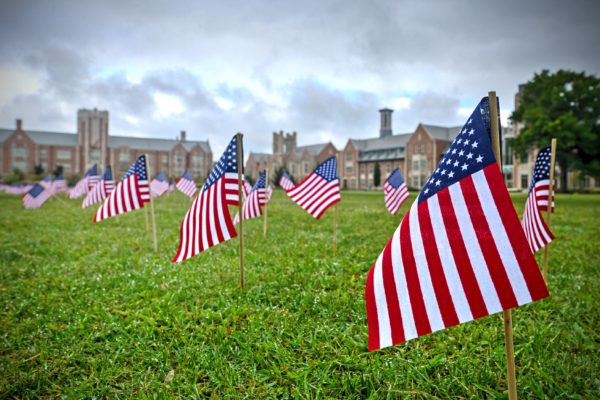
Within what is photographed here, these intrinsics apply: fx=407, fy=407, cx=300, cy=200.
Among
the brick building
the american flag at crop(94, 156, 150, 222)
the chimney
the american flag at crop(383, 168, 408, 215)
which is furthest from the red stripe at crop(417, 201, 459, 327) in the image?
the chimney

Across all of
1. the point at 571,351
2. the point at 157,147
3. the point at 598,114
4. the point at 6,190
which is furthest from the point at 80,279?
the point at 157,147

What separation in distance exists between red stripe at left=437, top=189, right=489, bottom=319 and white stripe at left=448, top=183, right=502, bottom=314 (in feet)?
0.05

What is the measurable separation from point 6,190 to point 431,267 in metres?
48.0

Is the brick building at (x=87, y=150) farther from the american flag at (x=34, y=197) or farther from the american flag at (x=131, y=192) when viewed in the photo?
the american flag at (x=131, y=192)

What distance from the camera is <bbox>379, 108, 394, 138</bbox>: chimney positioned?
8475cm

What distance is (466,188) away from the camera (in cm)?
223

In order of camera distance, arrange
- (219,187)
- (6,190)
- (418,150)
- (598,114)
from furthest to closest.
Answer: (418,150), (6,190), (598,114), (219,187)

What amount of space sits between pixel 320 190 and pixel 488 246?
5.96m

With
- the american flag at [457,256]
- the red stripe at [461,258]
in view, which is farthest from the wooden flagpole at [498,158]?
the red stripe at [461,258]

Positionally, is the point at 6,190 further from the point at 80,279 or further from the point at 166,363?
the point at 166,363

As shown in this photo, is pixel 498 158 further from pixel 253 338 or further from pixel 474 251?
pixel 253 338

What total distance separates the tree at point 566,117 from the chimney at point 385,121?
48450 millimetres

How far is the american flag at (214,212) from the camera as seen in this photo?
493 cm

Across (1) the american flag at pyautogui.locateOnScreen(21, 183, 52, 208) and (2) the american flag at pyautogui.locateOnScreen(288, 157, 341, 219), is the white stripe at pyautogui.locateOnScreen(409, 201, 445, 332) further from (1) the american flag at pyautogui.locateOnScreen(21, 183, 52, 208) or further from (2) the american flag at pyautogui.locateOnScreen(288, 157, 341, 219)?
(1) the american flag at pyautogui.locateOnScreen(21, 183, 52, 208)
